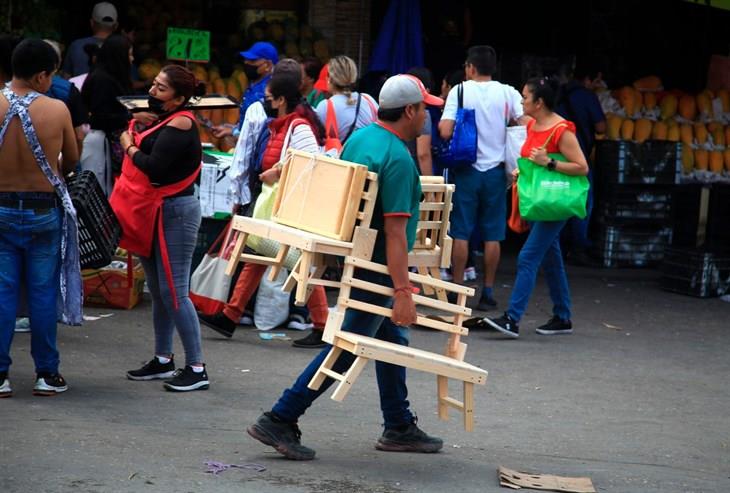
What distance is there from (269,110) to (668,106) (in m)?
5.91

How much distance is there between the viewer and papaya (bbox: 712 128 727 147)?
42.8 feet

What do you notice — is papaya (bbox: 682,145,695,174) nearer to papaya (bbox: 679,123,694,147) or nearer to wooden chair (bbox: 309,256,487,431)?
papaya (bbox: 679,123,694,147)

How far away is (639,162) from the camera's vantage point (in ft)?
40.5

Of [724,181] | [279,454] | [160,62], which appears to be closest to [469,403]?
[279,454]

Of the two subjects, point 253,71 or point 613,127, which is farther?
point 613,127

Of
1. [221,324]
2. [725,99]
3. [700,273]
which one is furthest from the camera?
[725,99]

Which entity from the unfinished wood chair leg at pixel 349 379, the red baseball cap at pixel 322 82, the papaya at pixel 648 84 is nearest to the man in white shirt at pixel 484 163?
the red baseball cap at pixel 322 82

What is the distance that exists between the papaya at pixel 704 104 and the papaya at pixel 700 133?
133 mm

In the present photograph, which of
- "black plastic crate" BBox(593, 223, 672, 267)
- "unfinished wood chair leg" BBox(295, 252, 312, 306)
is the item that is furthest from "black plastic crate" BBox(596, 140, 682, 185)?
"unfinished wood chair leg" BBox(295, 252, 312, 306)

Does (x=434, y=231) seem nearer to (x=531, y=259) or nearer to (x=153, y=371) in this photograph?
(x=153, y=371)

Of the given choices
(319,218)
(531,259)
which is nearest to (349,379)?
(319,218)

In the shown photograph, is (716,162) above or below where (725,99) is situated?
below

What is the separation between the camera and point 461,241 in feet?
32.3

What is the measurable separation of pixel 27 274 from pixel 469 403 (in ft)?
8.11
